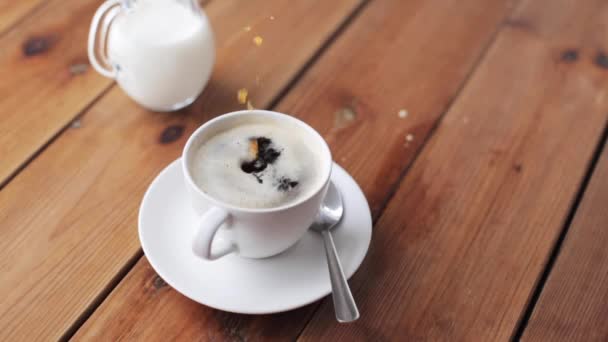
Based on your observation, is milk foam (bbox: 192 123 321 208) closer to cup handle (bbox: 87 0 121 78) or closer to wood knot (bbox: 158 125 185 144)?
wood knot (bbox: 158 125 185 144)

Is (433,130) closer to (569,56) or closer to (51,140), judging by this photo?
(569,56)

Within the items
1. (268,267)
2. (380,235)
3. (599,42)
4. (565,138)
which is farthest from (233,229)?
(599,42)

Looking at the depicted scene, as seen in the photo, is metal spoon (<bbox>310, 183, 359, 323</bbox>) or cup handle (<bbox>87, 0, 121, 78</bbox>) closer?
metal spoon (<bbox>310, 183, 359, 323</bbox>)

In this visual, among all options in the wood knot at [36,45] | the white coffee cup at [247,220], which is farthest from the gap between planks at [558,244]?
the wood knot at [36,45]

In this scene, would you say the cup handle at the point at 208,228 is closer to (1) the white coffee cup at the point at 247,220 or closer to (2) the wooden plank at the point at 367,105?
(1) the white coffee cup at the point at 247,220

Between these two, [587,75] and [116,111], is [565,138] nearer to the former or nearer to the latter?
[587,75]

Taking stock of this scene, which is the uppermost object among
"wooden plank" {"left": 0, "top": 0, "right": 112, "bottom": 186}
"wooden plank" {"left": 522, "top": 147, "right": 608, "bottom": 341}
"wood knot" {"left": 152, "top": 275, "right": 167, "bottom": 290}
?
"wooden plank" {"left": 0, "top": 0, "right": 112, "bottom": 186}

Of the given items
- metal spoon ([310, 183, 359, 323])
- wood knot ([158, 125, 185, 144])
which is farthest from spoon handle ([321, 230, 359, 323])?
wood knot ([158, 125, 185, 144])

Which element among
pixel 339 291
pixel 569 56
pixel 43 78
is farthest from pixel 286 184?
pixel 569 56
